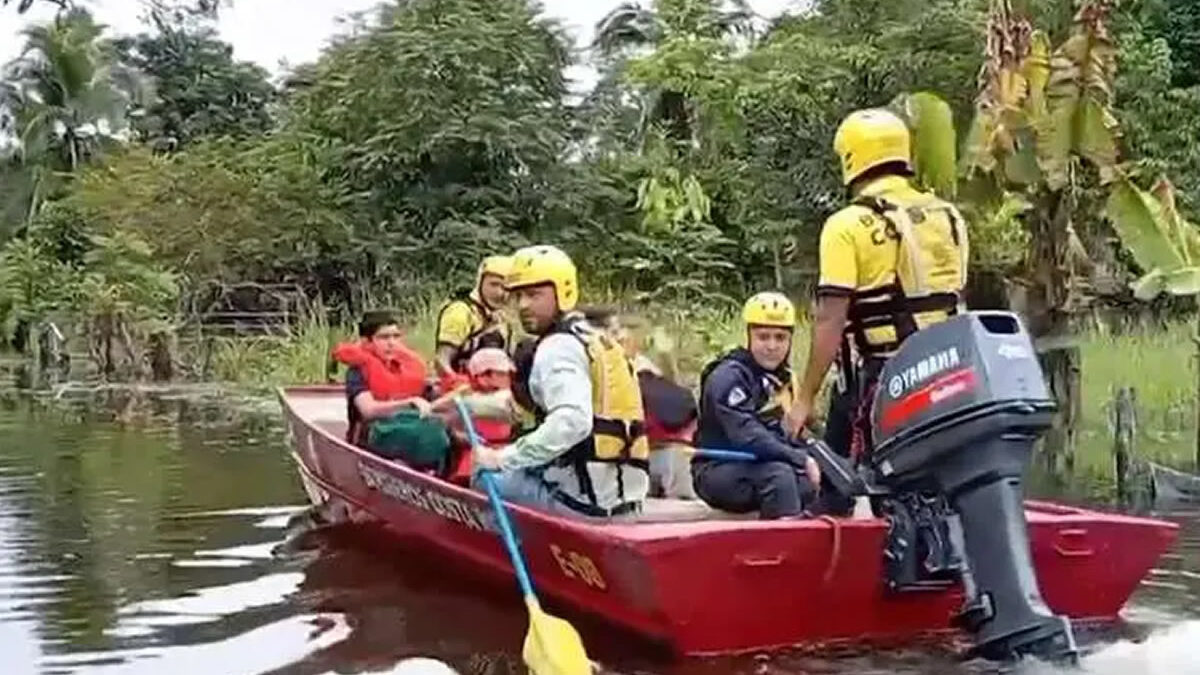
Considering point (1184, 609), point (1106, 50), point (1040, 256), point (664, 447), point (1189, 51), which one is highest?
point (1189, 51)

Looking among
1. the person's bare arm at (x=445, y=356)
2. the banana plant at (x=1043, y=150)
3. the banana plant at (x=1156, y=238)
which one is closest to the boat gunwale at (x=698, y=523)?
the person's bare arm at (x=445, y=356)

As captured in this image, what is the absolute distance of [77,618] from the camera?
802 centimetres

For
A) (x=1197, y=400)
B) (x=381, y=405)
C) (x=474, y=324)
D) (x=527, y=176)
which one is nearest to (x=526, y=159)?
(x=527, y=176)

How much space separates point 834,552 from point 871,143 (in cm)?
152

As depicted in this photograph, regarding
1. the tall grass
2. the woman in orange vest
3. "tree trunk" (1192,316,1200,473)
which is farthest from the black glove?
"tree trunk" (1192,316,1200,473)

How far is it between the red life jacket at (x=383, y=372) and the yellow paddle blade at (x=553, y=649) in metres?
3.75

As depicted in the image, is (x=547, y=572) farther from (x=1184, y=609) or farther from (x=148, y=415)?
(x=148, y=415)

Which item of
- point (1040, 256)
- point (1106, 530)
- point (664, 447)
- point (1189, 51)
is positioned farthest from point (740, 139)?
point (1106, 530)

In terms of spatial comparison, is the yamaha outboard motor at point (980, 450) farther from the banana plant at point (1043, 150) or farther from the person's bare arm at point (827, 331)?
the banana plant at point (1043, 150)

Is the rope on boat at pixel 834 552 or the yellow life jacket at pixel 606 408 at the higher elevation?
the yellow life jacket at pixel 606 408

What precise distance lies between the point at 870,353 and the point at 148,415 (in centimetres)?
1452

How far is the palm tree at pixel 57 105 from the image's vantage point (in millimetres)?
39594

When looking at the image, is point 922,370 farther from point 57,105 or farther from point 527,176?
point 57,105

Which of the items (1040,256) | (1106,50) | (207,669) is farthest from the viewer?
(1040,256)
